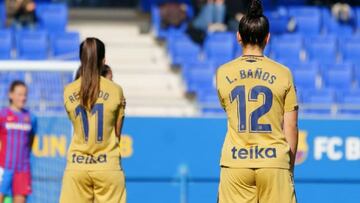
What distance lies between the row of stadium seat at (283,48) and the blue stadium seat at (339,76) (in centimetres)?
74

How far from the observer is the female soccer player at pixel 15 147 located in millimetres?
9516

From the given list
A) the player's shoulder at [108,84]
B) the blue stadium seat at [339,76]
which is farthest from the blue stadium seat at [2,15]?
the player's shoulder at [108,84]

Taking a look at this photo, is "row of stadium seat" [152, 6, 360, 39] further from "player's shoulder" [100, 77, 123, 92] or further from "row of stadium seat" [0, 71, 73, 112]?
"player's shoulder" [100, 77, 123, 92]

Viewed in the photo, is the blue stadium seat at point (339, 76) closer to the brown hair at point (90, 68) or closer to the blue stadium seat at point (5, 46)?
the blue stadium seat at point (5, 46)

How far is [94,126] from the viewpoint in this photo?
702 cm

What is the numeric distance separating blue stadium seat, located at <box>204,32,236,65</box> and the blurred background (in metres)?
0.02

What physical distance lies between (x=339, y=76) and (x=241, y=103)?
30.1 ft

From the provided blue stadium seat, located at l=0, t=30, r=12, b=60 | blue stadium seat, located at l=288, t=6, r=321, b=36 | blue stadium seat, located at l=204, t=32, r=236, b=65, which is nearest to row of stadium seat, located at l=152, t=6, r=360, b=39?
blue stadium seat, located at l=288, t=6, r=321, b=36

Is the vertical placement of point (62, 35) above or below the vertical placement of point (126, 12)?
below

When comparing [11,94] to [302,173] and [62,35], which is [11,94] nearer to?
[302,173]

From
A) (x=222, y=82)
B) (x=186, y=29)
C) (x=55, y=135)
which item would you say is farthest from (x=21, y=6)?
(x=222, y=82)

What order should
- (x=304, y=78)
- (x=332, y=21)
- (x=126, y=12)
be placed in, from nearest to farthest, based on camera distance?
(x=304, y=78) < (x=332, y=21) < (x=126, y=12)

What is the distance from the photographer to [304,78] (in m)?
14.8

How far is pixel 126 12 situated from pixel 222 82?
13.5 m
